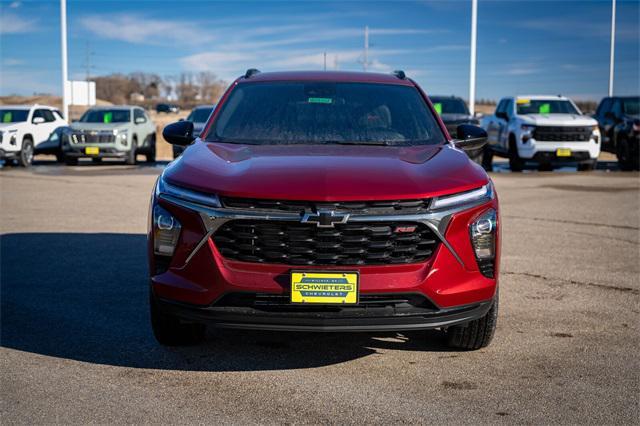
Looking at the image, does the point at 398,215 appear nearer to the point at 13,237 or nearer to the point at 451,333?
the point at 451,333

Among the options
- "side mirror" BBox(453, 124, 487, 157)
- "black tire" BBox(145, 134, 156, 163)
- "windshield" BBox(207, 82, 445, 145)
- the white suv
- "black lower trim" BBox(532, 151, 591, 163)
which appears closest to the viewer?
"windshield" BBox(207, 82, 445, 145)

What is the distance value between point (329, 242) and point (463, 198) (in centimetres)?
81

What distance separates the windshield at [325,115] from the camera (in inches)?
219

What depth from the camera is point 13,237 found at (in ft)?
31.2

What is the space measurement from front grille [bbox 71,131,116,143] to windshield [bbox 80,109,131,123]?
3.14ft

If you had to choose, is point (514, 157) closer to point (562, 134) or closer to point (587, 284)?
point (562, 134)

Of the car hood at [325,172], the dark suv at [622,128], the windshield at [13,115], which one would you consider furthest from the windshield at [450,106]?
the car hood at [325,172]

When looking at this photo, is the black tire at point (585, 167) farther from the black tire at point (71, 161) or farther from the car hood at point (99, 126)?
the black tire at point (71, 161)

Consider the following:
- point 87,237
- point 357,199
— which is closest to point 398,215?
point 357,199

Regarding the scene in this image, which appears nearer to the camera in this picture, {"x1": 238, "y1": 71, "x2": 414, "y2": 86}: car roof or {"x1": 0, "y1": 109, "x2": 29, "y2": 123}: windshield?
{"x1": 238, "y1": 71, "x2": 414, "y2": 86}: car roof

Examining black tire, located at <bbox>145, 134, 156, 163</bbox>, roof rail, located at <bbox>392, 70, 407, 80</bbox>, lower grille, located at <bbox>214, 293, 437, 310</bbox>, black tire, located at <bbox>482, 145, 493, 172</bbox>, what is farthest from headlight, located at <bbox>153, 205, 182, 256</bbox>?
black tire, located at <bbox>145, 134, 156, 163</bbox>

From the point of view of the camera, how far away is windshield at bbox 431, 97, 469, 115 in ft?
70.4

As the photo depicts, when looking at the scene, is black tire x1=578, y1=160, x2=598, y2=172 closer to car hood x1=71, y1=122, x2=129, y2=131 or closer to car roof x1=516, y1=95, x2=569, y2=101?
A: car roof x1=516, y1=95, x2=569, y2=101

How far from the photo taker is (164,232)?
4555mm
